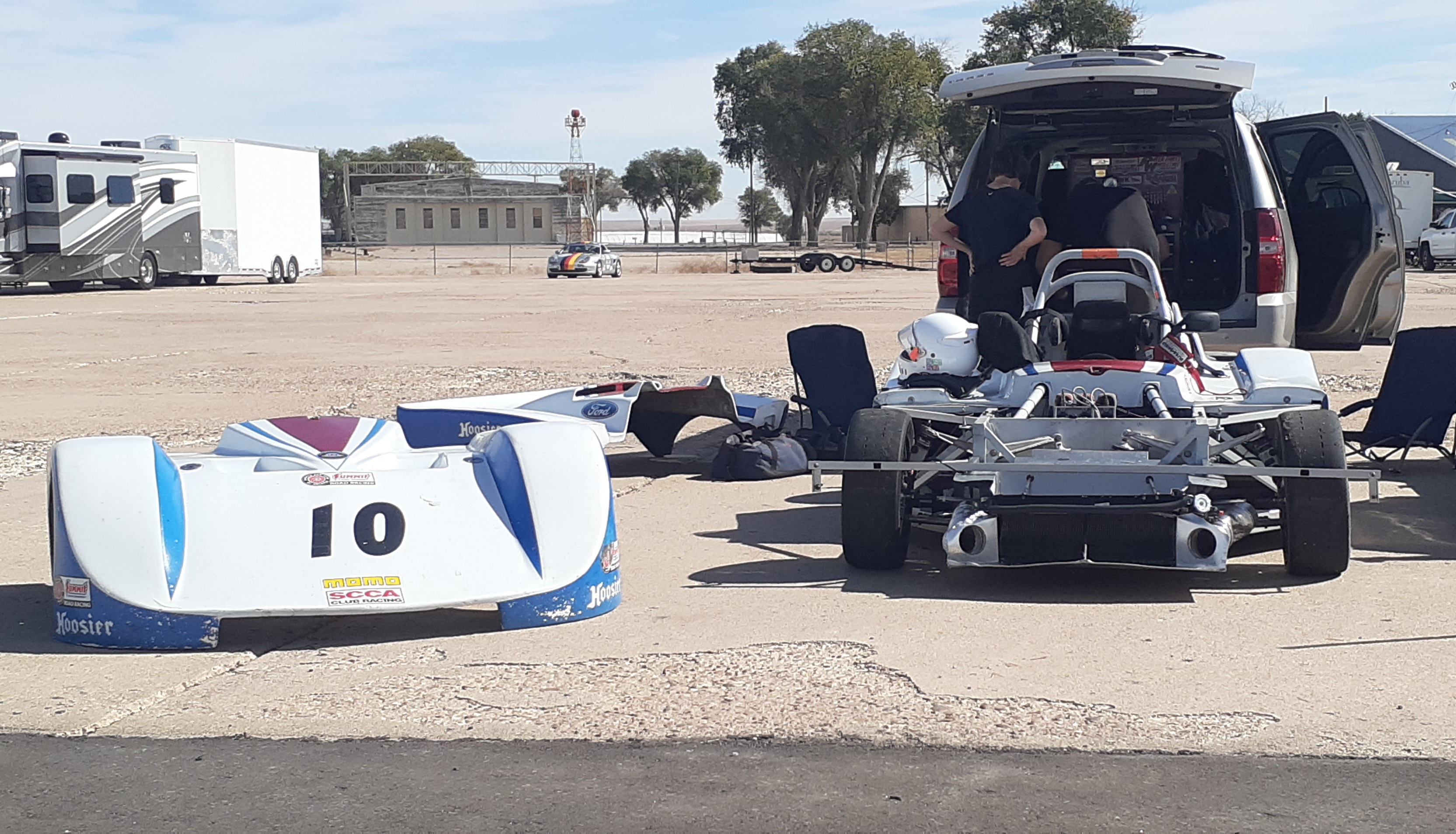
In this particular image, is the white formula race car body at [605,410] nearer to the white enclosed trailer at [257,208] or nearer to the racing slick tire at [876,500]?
the racing slick tire at [876,500]

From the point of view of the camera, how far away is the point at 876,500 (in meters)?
6.24

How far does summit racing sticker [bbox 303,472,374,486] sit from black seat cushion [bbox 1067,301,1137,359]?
346cm

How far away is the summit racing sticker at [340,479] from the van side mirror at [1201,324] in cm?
380

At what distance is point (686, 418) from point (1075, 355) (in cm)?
301

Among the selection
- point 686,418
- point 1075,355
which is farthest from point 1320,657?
point 686,418

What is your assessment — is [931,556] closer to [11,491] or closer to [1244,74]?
[1244,74]

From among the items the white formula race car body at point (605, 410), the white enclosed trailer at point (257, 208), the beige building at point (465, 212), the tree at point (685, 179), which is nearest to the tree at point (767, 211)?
the tree at point (685, 179)

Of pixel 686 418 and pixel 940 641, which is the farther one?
pixel 686 418

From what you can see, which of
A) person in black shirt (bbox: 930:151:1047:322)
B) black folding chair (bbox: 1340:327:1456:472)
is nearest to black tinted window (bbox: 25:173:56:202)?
person in black shirt (bbox: 930:151:1047:322)

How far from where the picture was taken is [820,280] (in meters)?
40.7

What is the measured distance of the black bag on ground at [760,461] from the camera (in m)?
9.05

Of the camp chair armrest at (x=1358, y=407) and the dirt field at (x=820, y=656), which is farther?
the camp chair armrest at (x=1358, y=407)

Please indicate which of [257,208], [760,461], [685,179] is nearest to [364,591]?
[760,461]

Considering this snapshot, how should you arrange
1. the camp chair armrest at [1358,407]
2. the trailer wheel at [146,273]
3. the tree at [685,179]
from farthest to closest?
1. the tree at [685,179]
2. the trailer wheel at [146,273]
3. the camp chair armrest at [1358,407]
